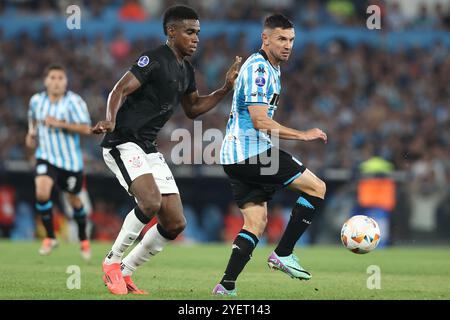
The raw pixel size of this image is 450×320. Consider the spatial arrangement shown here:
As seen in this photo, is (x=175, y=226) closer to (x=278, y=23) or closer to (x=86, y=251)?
(x=278, y=23)

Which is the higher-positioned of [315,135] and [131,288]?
[315,135]

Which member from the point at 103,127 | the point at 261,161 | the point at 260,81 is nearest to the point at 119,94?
the point at 103,127

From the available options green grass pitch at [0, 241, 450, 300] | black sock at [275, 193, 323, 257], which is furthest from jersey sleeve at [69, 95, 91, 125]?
black sock at [275, 193, 323, 257]

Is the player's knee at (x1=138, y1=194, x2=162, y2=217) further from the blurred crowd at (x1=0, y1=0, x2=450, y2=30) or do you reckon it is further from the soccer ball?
the blurred crowd at (x1=0, y1=0, x2=450, y2=30)

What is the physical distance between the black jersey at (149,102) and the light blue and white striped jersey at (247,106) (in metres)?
0.60

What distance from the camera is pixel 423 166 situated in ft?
63.8

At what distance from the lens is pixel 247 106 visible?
28.2 feet

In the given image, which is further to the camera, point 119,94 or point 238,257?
point 238,257

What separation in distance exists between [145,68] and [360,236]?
2776mm

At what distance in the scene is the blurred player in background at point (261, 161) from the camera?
8.48 m

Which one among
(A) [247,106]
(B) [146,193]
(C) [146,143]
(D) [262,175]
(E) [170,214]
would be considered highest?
(A) [247,106]

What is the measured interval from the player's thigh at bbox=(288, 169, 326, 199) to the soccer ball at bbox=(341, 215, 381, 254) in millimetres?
834

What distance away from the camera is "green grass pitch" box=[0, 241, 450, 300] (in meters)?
8.62

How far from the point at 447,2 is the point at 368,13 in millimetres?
2753
